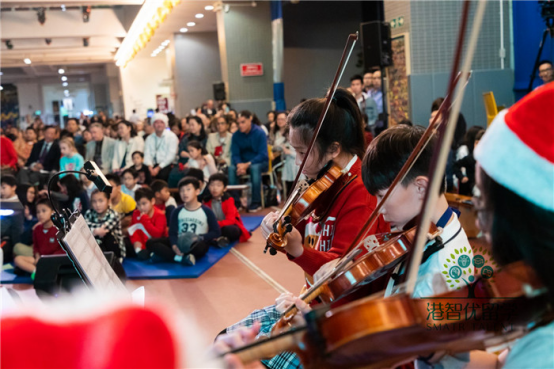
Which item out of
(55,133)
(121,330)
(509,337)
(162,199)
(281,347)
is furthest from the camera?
(55,133)

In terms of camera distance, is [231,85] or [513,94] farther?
[231,85]

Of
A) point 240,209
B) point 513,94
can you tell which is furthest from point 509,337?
point 513,94

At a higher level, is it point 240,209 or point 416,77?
point 416,77

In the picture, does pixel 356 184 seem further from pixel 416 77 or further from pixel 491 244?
pixel 416 77

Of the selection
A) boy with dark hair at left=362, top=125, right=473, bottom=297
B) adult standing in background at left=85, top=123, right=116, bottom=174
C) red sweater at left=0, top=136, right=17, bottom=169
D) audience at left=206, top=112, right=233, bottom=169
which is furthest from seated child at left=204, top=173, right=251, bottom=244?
red sweater at left=0, top=136, right=17, bottom=169

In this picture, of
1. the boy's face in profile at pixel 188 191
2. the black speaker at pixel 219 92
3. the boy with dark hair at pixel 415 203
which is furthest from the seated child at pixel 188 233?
the black speaker at pixel 219 92

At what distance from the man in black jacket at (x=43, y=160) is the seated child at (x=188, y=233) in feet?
9.92

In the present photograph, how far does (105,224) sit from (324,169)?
302 centimetres

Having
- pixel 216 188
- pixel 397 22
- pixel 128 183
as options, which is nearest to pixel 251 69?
pixel 397 22

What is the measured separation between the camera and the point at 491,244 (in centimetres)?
85

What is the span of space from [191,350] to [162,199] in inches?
212

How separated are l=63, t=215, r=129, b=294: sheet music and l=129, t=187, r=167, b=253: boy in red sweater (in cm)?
359

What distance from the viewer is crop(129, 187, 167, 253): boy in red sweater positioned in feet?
17.1

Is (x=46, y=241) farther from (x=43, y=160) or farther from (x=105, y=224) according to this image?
(x=43, y=160)
